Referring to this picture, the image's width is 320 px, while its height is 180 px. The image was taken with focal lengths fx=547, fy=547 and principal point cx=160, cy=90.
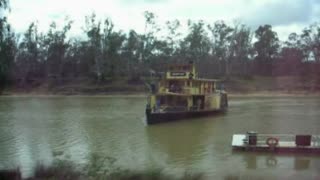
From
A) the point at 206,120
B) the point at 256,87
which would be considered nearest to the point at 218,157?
the point at 206,120

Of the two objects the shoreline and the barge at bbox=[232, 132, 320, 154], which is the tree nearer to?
the shoreline

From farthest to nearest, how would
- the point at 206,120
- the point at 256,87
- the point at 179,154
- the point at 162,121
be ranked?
the point at 256,87, the point at 206,120, the point at 162,121, the point at 179,154

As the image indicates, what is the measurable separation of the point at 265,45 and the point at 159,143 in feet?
279

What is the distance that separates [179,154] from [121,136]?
7.49 meters

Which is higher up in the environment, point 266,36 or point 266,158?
point 266,36

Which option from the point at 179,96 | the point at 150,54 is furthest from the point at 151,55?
the point at 179,96

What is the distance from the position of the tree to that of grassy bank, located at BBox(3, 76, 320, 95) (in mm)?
11454

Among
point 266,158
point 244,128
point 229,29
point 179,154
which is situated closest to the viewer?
point 266,158

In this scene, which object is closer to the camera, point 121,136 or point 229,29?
point 121,136

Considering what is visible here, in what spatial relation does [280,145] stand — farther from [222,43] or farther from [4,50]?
[222,43]

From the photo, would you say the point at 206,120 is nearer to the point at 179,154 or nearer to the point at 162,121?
the point at 162,121

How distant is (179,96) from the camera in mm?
41375

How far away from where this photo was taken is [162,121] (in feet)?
123

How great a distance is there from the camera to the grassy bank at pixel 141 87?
8600 cm
